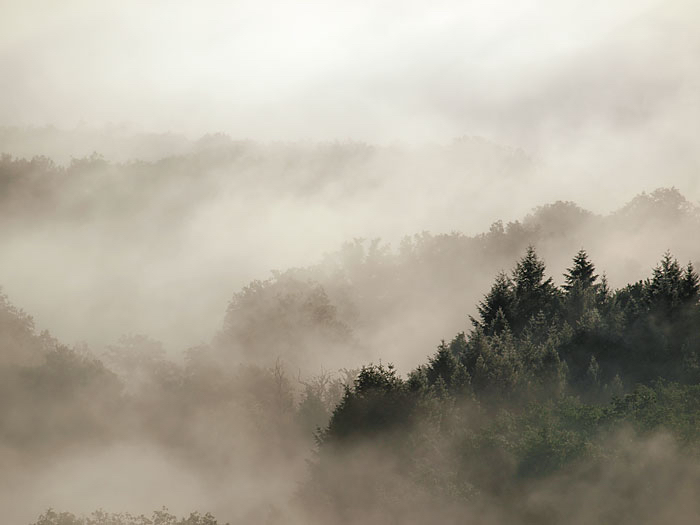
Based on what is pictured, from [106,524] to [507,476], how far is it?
23.5 meters

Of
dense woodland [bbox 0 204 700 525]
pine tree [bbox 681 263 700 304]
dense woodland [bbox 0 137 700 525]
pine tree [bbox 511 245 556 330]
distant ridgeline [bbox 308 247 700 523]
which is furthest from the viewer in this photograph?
pine tree [bbox 511 245 556 330]

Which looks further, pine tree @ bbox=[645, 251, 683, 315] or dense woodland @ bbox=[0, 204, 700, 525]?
pine tree @ bbox=[645, 251, 683, 315]

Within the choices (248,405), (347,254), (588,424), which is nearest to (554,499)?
(588,424)

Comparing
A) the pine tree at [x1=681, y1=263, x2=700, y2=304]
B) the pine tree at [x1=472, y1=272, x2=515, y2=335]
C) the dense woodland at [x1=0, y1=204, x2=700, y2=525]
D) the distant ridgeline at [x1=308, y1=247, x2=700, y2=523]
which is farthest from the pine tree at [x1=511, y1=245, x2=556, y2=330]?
the pine tree at [x1=681, y1=263, x2=700, y2=304]

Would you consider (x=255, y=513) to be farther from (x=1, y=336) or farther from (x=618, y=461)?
(x=1, y=336)

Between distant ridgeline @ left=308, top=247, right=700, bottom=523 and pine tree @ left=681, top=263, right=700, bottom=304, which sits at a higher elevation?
pine tree @ left=681, top=263, right=700, bottom=304

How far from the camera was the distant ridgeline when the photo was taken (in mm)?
48906

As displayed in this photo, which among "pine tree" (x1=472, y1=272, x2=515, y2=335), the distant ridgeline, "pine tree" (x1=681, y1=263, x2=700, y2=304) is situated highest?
"pine tree" (x1=472, y1=272, x2=515, y2=335)

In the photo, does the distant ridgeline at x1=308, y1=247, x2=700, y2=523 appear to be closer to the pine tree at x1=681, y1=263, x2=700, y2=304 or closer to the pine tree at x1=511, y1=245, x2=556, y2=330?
Answer: the pine tree at x1=681, y1=263, x2=700, y2=304

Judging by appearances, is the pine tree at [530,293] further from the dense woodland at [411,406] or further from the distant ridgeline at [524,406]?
the distant ridgeline at [524,406]

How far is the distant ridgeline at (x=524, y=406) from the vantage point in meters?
48.9

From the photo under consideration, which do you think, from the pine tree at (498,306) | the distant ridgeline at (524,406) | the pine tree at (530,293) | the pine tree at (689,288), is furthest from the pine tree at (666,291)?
the pine tree at (498,306)

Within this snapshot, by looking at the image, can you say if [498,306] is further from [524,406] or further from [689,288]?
[524,406]

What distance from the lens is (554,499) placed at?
45.8 meters
